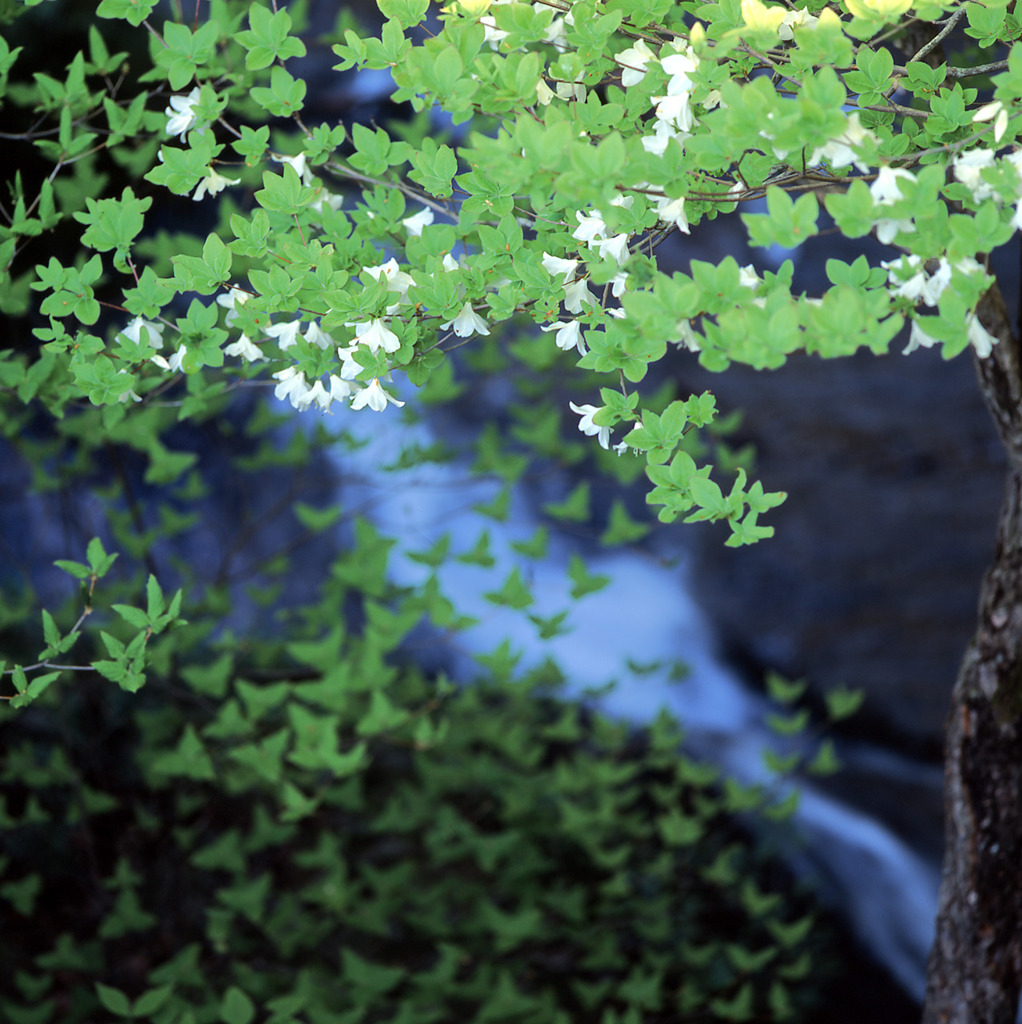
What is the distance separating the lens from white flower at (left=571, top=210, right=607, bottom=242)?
1299 millimetres

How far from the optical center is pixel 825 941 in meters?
3.76

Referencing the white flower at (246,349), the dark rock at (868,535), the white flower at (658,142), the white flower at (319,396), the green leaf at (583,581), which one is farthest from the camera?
the dark rock at (868,535)

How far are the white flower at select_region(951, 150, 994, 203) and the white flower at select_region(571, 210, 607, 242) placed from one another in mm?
445

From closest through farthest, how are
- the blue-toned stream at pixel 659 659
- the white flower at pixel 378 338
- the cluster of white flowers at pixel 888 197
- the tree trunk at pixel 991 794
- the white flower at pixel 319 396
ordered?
the cluster of white flowers at pixel 888 197, the white flower at pixel 378 338, the white flower at pixel 319 396, the tree trunk at pixel 991 794, the blue-toned stream at pixel 659 659

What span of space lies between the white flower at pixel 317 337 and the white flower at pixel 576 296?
1.28 feet

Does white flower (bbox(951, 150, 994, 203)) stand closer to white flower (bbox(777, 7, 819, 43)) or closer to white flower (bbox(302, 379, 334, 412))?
white flower (bbox(777, 7, 819, 43))

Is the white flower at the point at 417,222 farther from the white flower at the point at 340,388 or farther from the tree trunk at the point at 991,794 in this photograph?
the tree trunk at the point at 991,794

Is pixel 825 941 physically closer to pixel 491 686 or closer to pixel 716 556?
pixel 491 686

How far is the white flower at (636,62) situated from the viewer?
55.1 inches

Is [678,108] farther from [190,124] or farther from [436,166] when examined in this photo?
[190,124]

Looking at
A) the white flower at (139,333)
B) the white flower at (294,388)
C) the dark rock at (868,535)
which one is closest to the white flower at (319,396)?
the white flower at (294,388)

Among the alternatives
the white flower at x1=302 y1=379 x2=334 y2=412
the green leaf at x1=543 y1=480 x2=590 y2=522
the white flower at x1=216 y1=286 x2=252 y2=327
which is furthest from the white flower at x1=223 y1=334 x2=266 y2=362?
the green leaf at x1=543 y1=480 x2=590 y2=522

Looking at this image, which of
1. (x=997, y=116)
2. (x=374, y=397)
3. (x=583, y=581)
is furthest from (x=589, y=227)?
(x=583, y=581)

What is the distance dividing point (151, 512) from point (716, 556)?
10.2 feet
